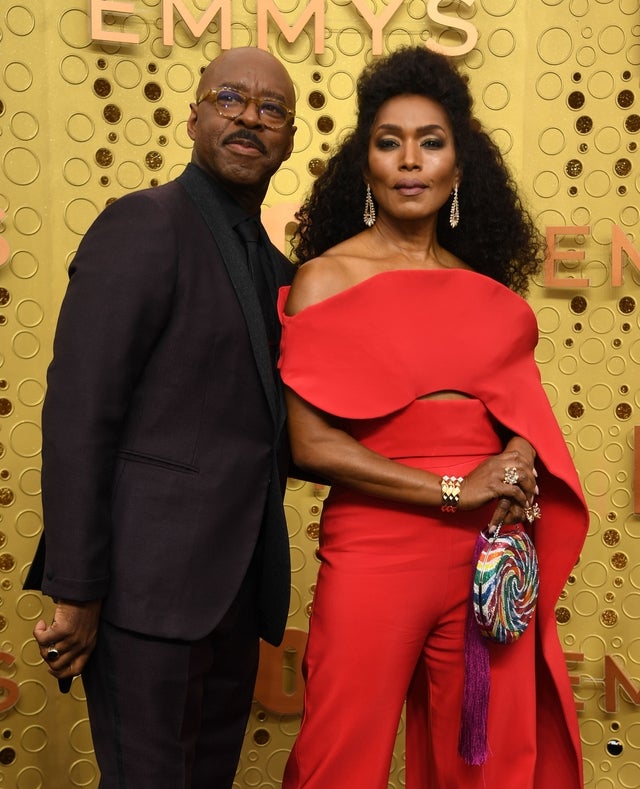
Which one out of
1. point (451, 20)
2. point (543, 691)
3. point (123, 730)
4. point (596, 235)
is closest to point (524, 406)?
point (543, 691)

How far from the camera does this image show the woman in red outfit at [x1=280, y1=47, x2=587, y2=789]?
1812 millimetres

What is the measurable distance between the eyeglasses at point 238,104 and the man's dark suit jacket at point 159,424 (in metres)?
0.18

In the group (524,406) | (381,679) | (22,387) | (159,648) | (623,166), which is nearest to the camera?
(159,648)

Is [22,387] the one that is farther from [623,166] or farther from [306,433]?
[623,166]

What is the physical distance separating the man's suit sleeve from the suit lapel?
0.17 meters

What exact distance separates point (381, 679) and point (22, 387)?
4.93 ft

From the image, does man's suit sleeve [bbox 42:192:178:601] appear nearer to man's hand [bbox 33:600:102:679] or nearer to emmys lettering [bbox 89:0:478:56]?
man's hand [bbox 33:600:102:679]

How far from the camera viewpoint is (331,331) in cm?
186

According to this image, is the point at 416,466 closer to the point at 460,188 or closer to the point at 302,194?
the point at 460,188

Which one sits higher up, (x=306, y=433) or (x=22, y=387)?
(x=306, y=433)

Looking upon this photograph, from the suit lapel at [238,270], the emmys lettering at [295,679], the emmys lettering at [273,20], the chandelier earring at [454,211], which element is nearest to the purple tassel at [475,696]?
the suit lapel at [238,270]

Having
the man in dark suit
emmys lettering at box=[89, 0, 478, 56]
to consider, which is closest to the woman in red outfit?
the man in dark suit

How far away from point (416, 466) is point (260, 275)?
51 centimetres

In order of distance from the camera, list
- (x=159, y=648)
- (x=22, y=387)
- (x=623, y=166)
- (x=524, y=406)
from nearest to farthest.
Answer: (x=159, y=648), (x=524, y=406), (x=22, y=387), (x=623, y=166)
